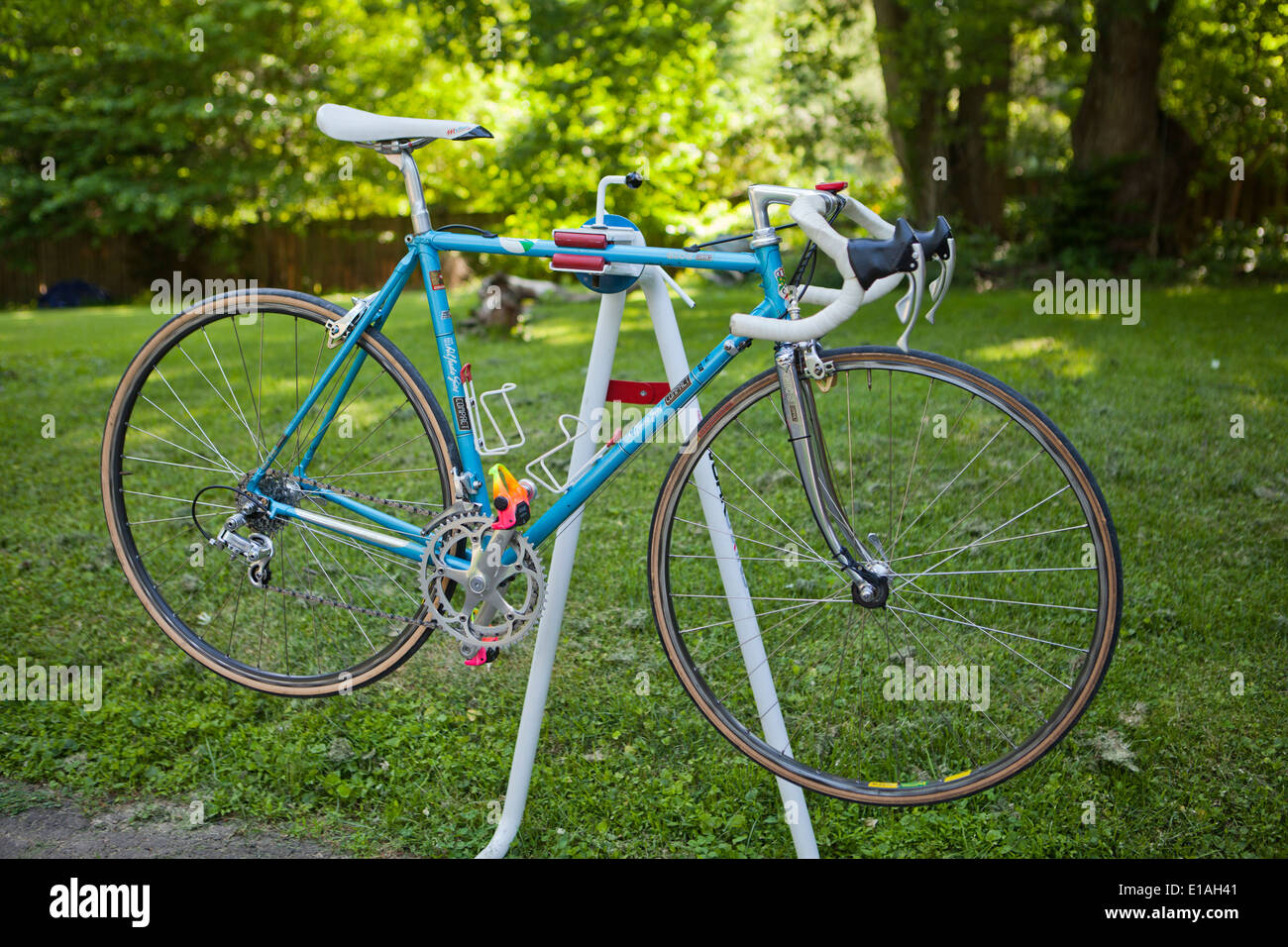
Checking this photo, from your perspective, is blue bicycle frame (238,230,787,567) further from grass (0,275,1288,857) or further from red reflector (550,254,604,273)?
grass (0,275,1288,857)

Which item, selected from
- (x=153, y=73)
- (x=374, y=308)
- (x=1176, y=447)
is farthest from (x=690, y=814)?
(x=153, y=73)

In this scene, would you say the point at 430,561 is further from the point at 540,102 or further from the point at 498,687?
A: the point at 540,102

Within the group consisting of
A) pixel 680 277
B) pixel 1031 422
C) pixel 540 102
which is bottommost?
pixel 680 277

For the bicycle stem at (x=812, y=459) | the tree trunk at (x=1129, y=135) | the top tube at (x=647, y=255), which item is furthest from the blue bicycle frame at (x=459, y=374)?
the tree trunk at (x=1129, y=135)

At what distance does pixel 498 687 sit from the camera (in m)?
3.04

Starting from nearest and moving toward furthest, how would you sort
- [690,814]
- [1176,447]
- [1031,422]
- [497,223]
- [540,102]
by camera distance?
1. [1031,422]
2. [690,814]
3. [1176,447]
4. [540,102]
5. [497,223]

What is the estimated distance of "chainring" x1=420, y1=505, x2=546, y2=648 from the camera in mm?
2234

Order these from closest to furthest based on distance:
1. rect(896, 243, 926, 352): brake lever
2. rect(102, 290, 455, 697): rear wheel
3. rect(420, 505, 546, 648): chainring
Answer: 1. rect(896, 243, 926, 352): brake lever
2. rect(420, 505, 546, 648): chainring
3. rect(102, 290, 455, 697): rear wheel

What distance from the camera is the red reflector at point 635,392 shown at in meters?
2.20

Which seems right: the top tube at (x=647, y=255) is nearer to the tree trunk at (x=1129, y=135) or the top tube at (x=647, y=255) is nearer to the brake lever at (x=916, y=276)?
the brake lever at (x=916, y=276)

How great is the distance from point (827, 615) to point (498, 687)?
1.11 metres

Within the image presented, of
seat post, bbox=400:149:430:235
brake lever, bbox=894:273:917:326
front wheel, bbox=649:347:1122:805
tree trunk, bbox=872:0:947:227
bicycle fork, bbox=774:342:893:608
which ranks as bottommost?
front wheel, bbox=649:347:1122:805

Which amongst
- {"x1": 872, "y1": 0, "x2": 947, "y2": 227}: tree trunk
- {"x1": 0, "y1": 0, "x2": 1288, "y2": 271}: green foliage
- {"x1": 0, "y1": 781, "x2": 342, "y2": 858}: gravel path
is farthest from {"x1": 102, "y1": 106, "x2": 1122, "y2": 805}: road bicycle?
{"x1": 872, "y1": 0, "x2": 947, "y2": 227}: tree trunk

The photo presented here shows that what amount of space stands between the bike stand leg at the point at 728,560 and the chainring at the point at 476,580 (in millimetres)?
408
